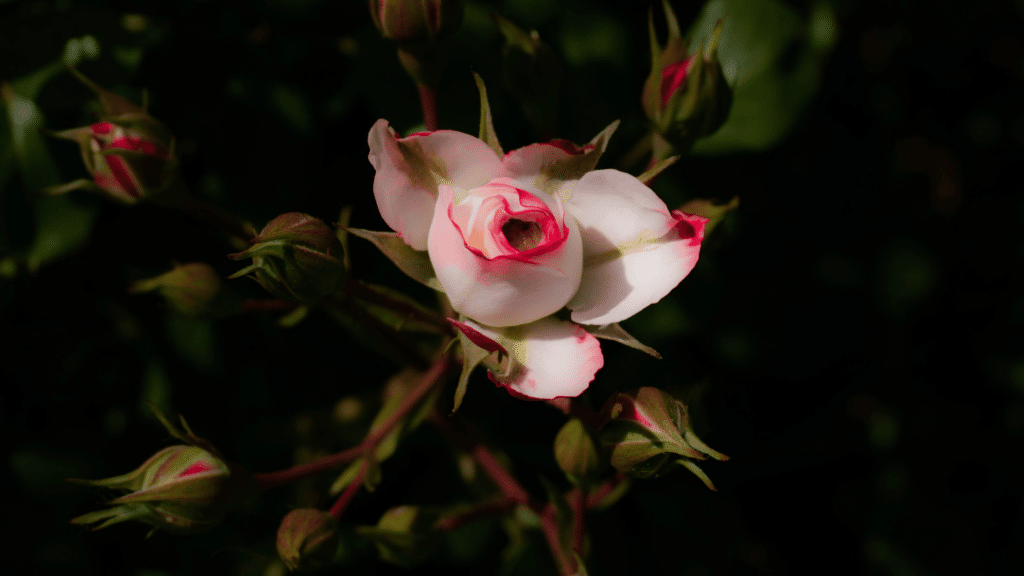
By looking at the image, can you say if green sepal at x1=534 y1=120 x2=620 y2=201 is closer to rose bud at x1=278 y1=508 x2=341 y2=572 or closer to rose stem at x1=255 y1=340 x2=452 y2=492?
rose stem at x1=255 y1=340 x2=452 y2=492

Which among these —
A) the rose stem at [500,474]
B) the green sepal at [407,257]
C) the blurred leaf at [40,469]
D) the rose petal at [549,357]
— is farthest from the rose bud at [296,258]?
the blurred leaf at [40,469]

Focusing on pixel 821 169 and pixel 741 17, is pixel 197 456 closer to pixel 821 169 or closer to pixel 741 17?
pixel 741 17

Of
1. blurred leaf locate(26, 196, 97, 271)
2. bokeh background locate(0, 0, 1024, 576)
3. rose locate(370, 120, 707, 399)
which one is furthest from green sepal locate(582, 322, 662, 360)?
blurred leaf locate(26, 196, 97, 271)

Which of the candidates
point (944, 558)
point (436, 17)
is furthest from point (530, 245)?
point (944, 558)

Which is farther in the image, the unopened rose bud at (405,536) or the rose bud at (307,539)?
the unopened rose bud at (405,536)

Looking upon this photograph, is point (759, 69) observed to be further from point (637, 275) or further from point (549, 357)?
point (549, 357)

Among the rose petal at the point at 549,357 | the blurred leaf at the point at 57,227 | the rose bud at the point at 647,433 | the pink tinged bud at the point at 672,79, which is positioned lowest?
the rose bud at the point at 647,433

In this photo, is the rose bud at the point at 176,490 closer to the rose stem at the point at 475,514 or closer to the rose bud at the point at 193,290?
the rose bud at the point at 193,290
